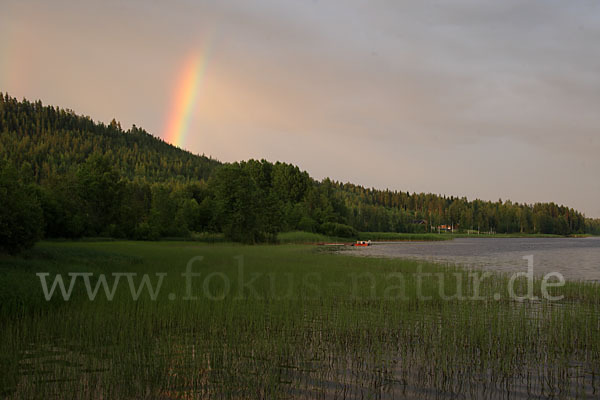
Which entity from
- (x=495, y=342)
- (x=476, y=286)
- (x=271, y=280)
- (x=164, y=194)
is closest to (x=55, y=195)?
(x=164, y=194)

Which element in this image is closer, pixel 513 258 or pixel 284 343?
pixel 284 343

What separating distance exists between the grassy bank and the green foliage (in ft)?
11.6

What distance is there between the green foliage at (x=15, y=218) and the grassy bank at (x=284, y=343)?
11.6 ft

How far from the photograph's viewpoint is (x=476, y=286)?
76.8 ft

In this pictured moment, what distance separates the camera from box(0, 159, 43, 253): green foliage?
75.4 ft

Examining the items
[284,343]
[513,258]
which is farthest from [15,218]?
[513,258]

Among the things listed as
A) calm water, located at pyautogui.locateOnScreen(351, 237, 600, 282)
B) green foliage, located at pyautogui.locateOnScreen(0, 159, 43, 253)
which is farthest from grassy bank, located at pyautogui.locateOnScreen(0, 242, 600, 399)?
calm water, located at pyautogui.locateOnScreen(351, 237, 600, 282)

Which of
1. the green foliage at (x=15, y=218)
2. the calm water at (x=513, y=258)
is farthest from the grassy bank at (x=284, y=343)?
the calm water at (x=513, y=258)

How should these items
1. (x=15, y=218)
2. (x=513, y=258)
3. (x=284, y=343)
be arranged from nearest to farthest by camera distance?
(x=284, y=343), (x=15, y=218), (x=513, y=258)

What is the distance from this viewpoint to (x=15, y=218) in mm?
23531

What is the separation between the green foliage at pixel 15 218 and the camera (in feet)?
75.4

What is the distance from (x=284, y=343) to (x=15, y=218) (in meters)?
19.0

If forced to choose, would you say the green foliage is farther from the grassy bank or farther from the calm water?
the calm water

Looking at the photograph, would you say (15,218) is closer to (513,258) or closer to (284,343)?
(284,343)
